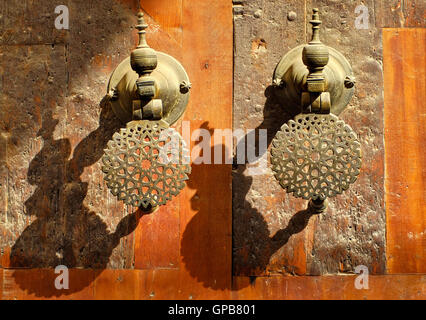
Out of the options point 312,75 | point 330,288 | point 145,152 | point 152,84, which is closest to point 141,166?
point 145,152

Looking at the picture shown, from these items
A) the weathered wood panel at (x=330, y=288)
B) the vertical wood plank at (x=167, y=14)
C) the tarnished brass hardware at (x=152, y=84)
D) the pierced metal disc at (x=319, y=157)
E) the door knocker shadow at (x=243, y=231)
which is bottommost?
the weathered wood panel at (x=330, y=288)

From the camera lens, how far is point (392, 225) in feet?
3.99

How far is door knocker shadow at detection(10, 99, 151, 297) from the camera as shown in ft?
3.99

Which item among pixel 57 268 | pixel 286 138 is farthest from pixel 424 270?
pixel 57 268

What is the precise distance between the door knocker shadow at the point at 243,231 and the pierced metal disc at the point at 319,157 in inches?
6.5

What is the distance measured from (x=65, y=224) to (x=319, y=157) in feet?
2.01

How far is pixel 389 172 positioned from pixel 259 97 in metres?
0.36

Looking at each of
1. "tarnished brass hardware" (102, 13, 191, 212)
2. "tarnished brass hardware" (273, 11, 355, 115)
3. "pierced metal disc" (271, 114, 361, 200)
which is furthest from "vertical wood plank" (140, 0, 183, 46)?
"pierced metal disc" (271, 114, 361, 200)

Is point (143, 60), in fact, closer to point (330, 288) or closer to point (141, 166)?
point (141, 166)

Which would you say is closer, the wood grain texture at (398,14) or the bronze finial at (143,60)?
the bronze finial at (143,60)

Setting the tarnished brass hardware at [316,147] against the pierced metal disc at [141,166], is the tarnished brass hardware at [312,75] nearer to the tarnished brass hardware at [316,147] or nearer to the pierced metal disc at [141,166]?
the tarnished brass hardware at [316,147]

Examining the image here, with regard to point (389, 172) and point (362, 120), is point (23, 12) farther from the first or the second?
point (389, 172)

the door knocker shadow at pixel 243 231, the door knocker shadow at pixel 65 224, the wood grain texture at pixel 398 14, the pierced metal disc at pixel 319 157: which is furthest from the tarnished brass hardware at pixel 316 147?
the door knocker shadow at pixel 65 224

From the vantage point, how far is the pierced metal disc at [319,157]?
1049 millimetres
